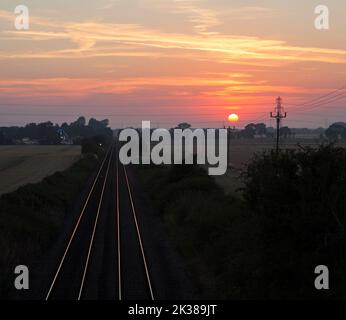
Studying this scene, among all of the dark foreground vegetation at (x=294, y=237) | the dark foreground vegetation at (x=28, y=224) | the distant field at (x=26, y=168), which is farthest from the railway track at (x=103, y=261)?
the distant field at (x=26, y=168)

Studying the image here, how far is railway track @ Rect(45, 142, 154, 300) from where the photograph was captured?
56.0 feet

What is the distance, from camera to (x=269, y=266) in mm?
16719

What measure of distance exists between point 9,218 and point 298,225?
15516 mm

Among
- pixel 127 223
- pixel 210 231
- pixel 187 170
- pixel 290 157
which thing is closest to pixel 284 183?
pixel 290 157

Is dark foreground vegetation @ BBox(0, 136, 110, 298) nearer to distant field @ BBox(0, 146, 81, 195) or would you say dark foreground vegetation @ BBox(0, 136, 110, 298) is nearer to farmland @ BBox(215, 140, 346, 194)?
farmland @ BBox(215, 140, 346, 194)

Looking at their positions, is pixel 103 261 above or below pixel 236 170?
below

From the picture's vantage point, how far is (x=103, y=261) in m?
21.2

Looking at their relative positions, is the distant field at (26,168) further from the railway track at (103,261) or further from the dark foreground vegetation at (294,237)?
the dark foreground vegetation at (294,237)

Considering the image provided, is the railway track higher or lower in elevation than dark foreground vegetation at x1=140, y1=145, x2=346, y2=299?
lower

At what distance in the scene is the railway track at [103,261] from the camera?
1706 centimetres

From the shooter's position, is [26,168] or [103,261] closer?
[103,261]

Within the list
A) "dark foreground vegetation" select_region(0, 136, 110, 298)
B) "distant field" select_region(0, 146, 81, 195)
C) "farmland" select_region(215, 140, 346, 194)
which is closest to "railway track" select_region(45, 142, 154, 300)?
"dark foreground vegetation" select_region(0, 136, 110, 298)

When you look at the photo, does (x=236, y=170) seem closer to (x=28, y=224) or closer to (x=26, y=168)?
(x=28, y=224)

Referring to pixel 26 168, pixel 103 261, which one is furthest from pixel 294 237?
pixel 26 168
